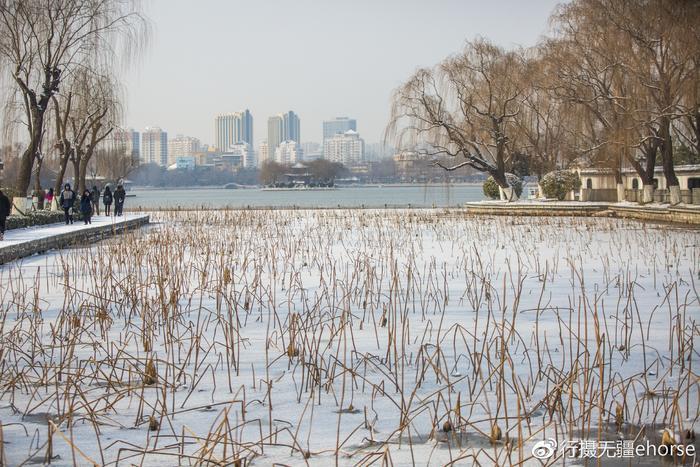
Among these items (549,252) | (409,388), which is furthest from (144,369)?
(549,252)

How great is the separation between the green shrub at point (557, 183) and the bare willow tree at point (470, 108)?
160 centimetres

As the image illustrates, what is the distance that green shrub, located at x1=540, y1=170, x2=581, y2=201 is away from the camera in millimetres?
33281

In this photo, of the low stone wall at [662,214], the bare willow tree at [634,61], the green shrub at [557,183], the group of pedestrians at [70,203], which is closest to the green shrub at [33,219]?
the group of pedestrians at [70,203]

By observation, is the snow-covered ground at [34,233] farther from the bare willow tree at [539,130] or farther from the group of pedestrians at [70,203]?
the bare willow tree at [539,130]

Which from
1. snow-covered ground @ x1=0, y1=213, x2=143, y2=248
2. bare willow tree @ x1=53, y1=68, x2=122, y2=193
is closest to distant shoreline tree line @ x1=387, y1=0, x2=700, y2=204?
bare willow tree @ x1=53, y1=68, x2=122, y2=193

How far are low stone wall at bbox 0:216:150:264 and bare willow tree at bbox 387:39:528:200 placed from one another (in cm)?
1557

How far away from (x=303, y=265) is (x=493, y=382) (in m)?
6.37

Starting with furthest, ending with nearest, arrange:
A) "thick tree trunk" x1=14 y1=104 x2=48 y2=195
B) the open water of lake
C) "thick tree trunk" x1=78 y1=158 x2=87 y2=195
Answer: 1. the open water of lake
2. "thick tree trunk" x1=78 y1=158 x2=87 y2=195
3. "thick tree trunk" x1=14 y1=104 x2=48 y2=195

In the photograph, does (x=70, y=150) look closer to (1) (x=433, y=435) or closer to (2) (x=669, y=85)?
(2) (x=669, y=85)

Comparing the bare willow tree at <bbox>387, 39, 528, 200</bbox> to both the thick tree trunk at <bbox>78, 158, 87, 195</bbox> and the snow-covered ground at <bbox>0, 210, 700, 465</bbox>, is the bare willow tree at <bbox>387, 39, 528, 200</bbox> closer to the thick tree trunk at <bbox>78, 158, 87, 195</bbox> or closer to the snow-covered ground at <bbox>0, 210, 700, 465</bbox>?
the thick tree trunk at <bbox>78, 158, 87, 195</bbox>

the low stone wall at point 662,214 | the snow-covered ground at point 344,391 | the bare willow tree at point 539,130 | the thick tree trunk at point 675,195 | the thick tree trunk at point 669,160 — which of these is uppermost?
the bare willow tree at point 539,130

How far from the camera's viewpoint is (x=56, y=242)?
14734mm

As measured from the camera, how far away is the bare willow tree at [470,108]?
31641 mm

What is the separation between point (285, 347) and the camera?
18.2 ft
